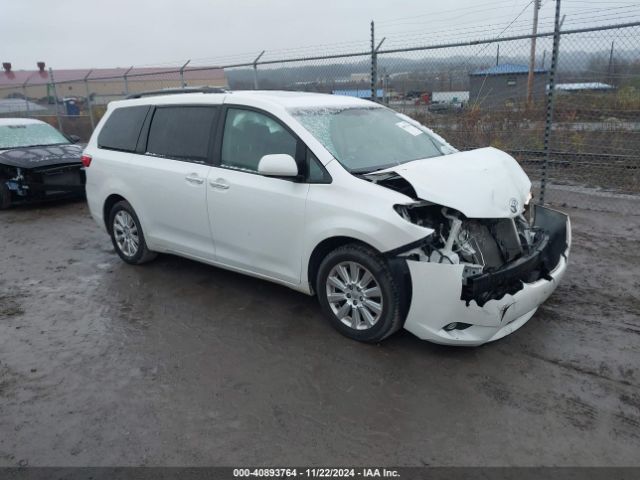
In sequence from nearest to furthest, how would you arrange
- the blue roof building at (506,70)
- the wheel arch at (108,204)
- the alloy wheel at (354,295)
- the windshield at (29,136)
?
the alloy wheel at (354,295), the wheel arch at (108,204), the blue roof building at (506,70), the windshield at (29,136)

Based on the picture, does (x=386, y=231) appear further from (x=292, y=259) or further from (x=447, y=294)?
(x=292, y=259)

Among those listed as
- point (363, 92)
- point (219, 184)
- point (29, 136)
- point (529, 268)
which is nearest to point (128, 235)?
point (219, 184)

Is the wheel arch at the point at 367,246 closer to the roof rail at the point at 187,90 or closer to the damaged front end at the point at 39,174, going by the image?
the roof rail at the point at 187,90

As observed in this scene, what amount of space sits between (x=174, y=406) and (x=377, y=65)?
21.6 feet

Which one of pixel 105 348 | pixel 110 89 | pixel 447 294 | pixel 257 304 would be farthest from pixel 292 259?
pixel 110 89

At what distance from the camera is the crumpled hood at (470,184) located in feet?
11.4

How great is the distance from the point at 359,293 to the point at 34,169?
6995 mm

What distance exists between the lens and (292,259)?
412cm

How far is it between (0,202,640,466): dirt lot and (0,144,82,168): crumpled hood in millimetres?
4182

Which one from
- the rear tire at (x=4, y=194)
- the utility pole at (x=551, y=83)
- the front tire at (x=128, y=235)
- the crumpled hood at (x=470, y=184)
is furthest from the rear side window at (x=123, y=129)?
the utility pole at (x=551, y=83)

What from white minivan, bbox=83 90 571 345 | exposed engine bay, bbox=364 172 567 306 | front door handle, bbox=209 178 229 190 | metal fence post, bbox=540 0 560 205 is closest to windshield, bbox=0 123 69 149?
white minivan, bbox=83 90 571 345

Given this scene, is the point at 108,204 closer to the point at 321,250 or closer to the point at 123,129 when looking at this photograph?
the point at 123,129

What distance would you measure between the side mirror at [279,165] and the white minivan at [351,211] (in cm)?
1

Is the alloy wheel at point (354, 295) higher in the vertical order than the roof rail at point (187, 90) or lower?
lower
